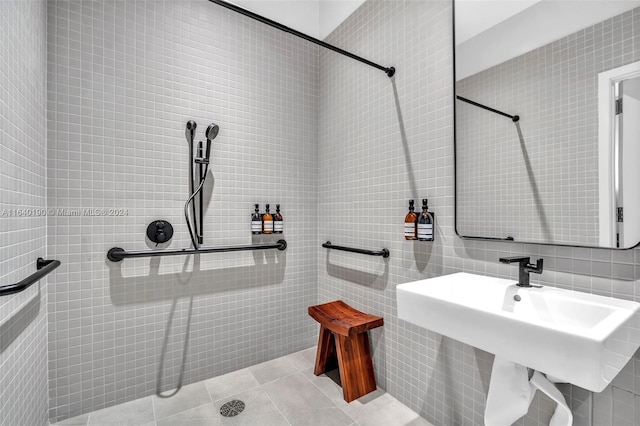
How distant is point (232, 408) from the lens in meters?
1.64

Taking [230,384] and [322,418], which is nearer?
[322,418]

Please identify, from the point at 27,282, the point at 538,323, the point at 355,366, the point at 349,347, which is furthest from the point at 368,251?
the point at 27,282

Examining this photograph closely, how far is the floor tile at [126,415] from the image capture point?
154 centimetres

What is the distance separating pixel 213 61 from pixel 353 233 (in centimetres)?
140

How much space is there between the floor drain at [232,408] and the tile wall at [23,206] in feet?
2.58

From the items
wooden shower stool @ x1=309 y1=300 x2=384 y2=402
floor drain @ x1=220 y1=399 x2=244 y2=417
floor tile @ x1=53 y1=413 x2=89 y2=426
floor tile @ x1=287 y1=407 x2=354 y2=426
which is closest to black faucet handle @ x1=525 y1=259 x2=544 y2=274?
wooden shower stool @ x1=309 y1=300 x2=384 y2=402

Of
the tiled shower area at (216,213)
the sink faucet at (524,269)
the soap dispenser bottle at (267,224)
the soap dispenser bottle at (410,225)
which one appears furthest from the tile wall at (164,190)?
the sink faucet at (524,269)

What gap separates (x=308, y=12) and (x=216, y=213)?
5.60 feet

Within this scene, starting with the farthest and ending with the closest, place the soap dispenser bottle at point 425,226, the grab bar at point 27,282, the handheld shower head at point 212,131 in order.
A: 1. the handheld shower head at point 212,131
2. the soap dispenser bottle at point 425,226
3. the grab bar at point 27,282

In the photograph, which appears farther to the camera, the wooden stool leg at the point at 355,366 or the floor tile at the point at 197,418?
the wooden stool leg at the point at 355,366

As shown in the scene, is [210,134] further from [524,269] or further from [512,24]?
[524,269]

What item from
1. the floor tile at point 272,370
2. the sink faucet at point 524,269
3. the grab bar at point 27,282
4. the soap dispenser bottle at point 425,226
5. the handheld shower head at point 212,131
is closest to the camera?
the grab bar at point 27,282

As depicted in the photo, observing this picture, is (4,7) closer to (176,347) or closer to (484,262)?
(176,347)

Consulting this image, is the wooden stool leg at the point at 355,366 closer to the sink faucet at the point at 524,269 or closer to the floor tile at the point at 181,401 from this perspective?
the floor tile at the point at 181,401
